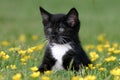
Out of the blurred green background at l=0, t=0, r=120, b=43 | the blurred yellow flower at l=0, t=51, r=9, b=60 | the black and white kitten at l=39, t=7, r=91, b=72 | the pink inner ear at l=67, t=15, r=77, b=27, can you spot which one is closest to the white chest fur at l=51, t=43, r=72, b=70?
the black and white kitten at l=39, t=7, r=91, b=72

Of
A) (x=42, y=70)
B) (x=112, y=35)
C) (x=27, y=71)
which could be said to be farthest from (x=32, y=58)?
(x=112, y=35)

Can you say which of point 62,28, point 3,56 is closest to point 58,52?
point 62,28

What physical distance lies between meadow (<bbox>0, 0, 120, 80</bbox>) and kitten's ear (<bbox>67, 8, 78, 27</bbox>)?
710 mm

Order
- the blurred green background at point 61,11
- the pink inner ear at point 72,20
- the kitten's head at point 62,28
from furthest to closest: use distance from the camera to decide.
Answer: the blurred green background at point 61,11, the pink inner ear at point 72,20, the kitten's head at point 62,28

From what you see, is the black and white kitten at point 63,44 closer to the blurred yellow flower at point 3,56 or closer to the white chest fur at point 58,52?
the white chest fur at point 58,52

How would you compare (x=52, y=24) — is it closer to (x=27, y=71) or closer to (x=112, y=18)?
(x=27, y=71)

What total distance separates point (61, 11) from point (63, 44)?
13.2 meters

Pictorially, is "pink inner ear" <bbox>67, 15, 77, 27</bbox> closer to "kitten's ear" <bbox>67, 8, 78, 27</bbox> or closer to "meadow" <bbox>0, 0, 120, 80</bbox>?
"kitten's ear" <bbox>67, 8, 78, 27</bbox>

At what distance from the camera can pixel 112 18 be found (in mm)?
20156

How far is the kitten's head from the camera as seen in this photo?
300 inches

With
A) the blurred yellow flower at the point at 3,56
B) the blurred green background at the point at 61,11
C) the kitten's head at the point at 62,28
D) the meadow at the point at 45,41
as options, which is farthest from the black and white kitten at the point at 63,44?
the blurred green background at the point at 61,11

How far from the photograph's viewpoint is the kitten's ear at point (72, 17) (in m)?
7.72

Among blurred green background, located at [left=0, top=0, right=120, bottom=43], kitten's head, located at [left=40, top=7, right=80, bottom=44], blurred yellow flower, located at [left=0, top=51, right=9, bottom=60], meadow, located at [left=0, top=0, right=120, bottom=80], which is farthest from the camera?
blurred green background, located at [left=0, top=0, right=120, bottom=43]

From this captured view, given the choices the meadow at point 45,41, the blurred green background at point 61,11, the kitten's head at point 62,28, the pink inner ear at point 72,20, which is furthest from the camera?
the blurred green background at point 61,11
